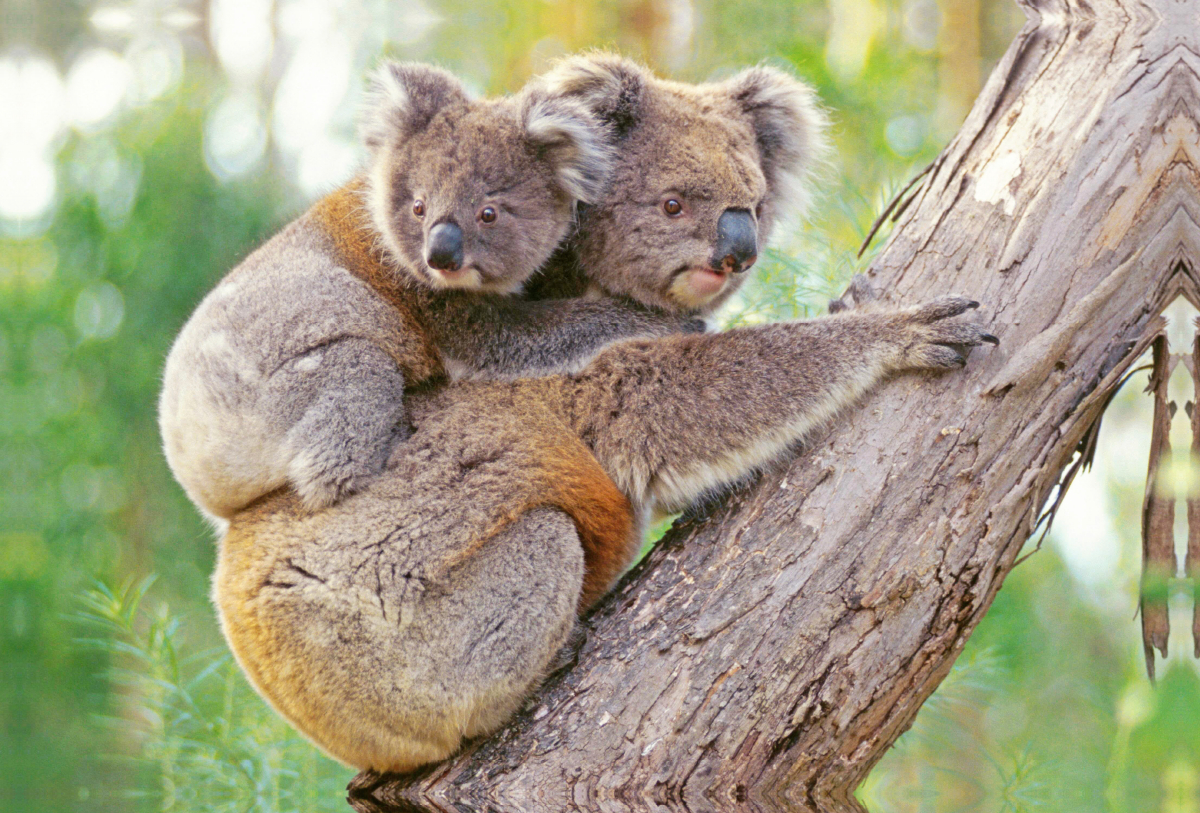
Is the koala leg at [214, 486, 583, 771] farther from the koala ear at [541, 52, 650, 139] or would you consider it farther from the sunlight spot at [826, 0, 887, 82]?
the sunlight spot at [826, 0, 887, 82]

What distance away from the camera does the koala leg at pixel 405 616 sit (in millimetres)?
2607

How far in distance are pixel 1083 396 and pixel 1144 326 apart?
0.29 meters

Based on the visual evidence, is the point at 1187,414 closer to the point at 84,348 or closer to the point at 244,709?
the point at 244,709

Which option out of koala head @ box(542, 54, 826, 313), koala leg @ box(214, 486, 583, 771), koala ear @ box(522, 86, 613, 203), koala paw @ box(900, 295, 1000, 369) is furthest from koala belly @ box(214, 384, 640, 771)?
koala paw @ box(900, 295, 1000, 369)

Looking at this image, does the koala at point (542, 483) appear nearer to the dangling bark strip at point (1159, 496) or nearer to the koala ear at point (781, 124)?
the koala ear at point (781, 124)

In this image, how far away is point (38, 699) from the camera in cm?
648

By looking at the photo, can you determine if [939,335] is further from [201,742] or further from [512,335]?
[201,742]

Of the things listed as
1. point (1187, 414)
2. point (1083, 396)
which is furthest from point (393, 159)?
point (1187, 414)

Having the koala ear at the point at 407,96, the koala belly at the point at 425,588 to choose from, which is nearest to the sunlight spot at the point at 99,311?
the koala ear at the point at 407,96

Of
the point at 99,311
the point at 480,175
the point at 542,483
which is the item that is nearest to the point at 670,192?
the point at 480,175

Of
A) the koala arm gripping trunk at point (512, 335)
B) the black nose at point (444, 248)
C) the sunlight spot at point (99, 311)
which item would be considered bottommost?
the sunlight spot at point (99, 311)

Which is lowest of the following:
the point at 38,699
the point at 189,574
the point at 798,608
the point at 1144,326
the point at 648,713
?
the point at 38,699

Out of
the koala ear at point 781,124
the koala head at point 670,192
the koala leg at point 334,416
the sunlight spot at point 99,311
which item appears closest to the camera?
the koala leg at point 334,416

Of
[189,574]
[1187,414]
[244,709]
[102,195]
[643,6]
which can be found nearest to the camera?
[1187,414]
